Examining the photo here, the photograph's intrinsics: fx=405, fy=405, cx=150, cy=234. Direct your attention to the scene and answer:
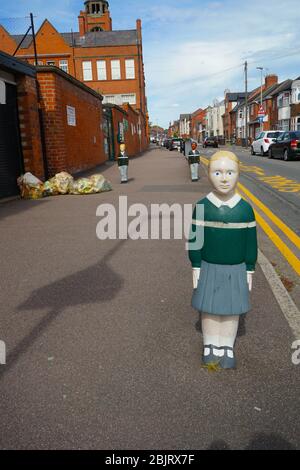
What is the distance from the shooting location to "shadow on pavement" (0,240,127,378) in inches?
145

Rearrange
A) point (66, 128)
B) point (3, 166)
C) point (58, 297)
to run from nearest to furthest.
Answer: point (58, 297) < point (3, 166) < point (66, 128)

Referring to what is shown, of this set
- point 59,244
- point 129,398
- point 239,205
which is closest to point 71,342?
point 129,398

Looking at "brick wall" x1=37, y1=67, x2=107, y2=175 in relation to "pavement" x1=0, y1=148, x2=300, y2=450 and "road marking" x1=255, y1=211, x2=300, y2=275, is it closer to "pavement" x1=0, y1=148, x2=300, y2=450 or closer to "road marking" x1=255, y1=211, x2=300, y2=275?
"road marking" x1=255, y1=211, x2=300, y2=275

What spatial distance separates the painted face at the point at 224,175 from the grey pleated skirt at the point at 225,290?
53cm

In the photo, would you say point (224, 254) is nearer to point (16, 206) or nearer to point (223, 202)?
point (223, 202)

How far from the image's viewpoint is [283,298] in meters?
4.02

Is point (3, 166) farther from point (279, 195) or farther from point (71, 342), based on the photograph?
point (71, 342)

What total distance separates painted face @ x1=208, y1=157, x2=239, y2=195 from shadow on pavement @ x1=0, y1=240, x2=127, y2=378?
195cm

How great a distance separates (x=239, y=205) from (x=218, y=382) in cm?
120

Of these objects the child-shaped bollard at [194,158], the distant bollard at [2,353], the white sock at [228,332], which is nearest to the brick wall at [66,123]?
the child-shaped bollard at [194,158]

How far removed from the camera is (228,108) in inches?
3484

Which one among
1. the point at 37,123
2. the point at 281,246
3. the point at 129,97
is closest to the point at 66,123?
the point at 37,123

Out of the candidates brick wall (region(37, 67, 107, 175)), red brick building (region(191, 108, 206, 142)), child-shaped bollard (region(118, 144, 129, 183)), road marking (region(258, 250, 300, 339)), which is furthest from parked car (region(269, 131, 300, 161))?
red brick building (region(191, 108, 206, 142))
